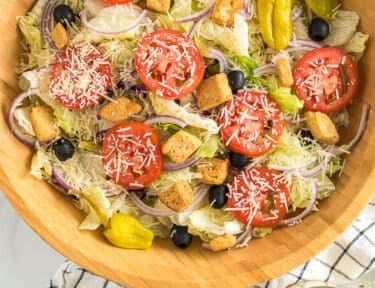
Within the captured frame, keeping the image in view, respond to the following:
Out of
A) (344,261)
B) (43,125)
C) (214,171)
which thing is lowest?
(344,261)

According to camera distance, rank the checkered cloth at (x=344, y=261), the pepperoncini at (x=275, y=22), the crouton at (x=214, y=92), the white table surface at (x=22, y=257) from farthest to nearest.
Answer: the white table surface at (x=22, y=257), the checkered cloth at (x=344, y=261), the pepperoncini at (x=275, y=22), the crouton at (x=214, y=92)

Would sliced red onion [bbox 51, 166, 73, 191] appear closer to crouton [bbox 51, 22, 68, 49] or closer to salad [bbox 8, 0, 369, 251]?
salad [bbox 8, 0, 369, 251]

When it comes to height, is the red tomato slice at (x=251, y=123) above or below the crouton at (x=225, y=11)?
below

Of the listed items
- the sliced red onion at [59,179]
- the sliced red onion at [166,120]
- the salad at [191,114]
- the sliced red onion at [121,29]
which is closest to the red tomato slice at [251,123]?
the salad at [191,114]

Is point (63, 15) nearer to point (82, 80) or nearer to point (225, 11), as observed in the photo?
point (82, 80)

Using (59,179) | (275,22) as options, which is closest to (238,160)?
(275,22)

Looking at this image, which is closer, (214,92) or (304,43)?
(214,92)

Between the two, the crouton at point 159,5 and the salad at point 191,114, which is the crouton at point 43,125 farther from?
the crouton at point 159,5
